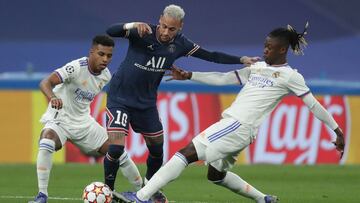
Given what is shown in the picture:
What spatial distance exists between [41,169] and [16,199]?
822 millimetres

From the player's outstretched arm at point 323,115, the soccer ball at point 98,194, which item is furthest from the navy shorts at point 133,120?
the player's outstretched arm at point 323,115

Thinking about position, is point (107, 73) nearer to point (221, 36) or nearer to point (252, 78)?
point (252, 78)

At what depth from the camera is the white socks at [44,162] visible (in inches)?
428

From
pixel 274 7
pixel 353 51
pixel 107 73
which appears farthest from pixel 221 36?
pixel 107 73

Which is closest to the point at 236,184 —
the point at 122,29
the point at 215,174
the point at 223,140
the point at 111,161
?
the point at 215,174

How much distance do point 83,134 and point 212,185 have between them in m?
3.09

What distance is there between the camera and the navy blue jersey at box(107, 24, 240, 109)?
11039 mm

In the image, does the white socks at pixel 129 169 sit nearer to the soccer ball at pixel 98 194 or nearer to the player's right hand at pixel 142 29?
the soccer ball at pixel 98 194

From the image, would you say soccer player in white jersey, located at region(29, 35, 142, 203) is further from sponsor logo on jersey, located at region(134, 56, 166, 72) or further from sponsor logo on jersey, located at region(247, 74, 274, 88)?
sponsor logo on jersey, located at region(247, 74, 274, 88)

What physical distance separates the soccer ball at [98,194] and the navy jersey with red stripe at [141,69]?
48.1 inches

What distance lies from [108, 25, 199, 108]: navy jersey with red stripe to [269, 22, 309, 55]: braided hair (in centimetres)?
140

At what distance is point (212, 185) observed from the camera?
14195 mm

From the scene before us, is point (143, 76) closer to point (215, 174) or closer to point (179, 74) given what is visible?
point (179, 74)

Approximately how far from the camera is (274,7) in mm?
22906
